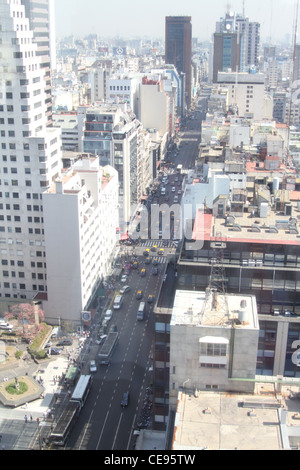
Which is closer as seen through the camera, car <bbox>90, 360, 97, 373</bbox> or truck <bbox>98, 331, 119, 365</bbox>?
car <bbox>90, 360, 97, 373</bbox>

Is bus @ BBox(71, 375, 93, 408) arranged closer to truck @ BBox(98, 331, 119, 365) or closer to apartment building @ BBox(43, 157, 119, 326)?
truck @ BBox(98, 331, 119, 365)

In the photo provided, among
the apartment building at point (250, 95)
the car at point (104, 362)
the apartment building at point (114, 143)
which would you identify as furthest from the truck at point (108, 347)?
the apartment building at point (250, 95)

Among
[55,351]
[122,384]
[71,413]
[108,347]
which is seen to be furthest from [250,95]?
[71,413]

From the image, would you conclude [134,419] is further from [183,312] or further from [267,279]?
[183,312]

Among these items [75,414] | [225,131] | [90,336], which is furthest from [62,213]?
[225,131]

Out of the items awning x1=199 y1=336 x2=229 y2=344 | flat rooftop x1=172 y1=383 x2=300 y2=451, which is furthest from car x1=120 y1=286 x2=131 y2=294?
flat rooftop x1=172 y1=383 x2=300 y2=451

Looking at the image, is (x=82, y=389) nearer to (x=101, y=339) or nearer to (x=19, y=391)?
(x=19, y=391)
